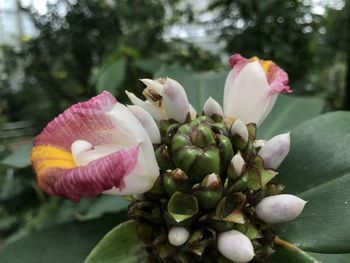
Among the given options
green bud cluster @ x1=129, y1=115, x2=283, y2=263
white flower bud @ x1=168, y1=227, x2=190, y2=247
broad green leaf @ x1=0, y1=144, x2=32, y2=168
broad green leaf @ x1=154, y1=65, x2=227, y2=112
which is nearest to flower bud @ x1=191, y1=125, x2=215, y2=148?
green bud cluster @ x1=129, y1=115, x2=283, y2=263

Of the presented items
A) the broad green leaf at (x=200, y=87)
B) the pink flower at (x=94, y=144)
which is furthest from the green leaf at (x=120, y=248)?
the broad green leaf at (x=200, y=87)

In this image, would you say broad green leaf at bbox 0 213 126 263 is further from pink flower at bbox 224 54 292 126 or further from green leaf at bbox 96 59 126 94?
green leaf at bbox 96 59 126 94

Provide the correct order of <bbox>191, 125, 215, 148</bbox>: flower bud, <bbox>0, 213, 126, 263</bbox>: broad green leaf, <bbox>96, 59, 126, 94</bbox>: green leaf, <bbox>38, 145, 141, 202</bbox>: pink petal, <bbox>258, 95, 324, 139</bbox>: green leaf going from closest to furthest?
<bbox>38, 145, 141, 202</bbox>: pink petal → <bbox>191, 125, 215, 148</bbox>: flower bud → <bbox>0, 213, 126, 263</bbox>: broad green leaf → <bbox>258, 95, 324, 139</bbox>: green leaf → <bbox>96, 59, 126, 94</bbox>: green leaf

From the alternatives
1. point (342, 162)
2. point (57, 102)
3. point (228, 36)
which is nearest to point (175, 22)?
point (228, 36)

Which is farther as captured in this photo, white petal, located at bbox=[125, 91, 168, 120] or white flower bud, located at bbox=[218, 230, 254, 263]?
white petal, located at bbox=[125, 91, 168, 120]

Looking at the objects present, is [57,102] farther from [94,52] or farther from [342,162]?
[342,162]

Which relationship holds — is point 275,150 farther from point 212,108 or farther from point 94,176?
point 94,176

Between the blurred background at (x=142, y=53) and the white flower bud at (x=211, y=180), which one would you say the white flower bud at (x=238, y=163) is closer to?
the white flower bud at (x=211, y=180)
